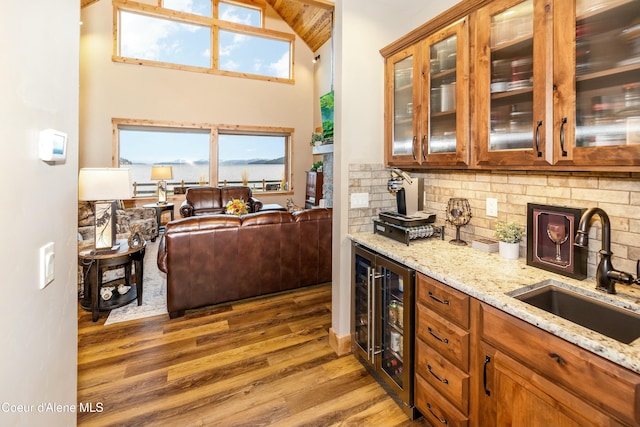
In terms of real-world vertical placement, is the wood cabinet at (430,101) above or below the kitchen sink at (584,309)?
above

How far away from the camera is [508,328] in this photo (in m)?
1.26

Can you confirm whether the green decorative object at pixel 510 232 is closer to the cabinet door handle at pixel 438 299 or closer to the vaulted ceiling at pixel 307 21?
the cabinet door handle at pixel 438 299

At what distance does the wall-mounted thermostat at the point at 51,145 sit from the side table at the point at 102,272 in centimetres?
235

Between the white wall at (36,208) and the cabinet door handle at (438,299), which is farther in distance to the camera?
the cabinet door handle at (438,299)

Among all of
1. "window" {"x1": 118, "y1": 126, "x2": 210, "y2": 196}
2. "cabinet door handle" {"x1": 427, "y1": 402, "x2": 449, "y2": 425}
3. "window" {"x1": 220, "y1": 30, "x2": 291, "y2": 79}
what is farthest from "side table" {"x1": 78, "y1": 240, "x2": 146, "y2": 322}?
"window" {"x1": 220, "y1": 30, "x2": 291, "y2": 79}

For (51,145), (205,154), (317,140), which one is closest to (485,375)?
(51,145)

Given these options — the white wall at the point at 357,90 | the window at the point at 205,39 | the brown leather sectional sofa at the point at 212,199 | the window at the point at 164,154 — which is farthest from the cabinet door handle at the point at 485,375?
the window at the point at 205,39

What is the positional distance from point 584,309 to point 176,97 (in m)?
8.37

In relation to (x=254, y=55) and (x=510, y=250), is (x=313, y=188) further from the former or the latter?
(x=510, y=250)

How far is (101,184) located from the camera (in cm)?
297

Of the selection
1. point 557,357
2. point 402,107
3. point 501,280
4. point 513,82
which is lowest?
point 557,357

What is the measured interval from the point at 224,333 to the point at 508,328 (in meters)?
2.34

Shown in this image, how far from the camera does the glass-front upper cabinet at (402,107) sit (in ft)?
7.27

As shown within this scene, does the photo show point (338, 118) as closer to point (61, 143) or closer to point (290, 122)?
point (61, 143)
